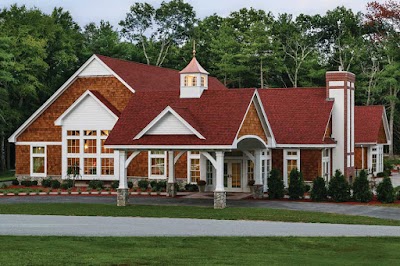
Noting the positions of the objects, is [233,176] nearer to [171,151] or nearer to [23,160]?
[171,151]

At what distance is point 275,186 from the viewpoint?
118ft

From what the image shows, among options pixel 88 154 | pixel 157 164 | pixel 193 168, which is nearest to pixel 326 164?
pixel 193 168

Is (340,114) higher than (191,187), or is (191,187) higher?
(340,114)

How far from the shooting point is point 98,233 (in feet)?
71.3

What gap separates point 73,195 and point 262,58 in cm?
3989

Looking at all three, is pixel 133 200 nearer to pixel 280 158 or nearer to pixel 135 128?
pixel 135 128

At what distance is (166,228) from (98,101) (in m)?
21.4

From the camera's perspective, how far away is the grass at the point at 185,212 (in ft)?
86.8

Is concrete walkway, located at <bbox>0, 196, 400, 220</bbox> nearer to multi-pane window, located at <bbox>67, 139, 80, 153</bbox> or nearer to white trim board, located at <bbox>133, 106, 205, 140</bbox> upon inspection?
white trim board, located at <bbox>133, 106, 205, 140</bbox>

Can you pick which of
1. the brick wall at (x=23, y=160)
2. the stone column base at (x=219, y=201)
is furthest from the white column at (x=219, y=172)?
the brick wall at (x=23, y=160)

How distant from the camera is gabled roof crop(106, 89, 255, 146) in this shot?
105 feet

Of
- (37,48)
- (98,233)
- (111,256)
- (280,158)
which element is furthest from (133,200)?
(37,48)

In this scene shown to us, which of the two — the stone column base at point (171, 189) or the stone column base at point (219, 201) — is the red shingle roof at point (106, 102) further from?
the stone column base at point (219, 201)

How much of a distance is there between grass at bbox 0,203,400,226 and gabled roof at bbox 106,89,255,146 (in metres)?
2.98
